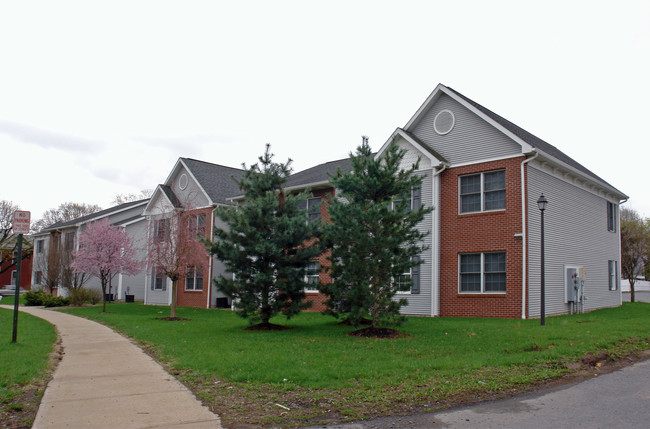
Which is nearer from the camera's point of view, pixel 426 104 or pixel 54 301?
pixel 426 104

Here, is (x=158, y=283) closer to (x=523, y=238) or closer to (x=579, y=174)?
(x=523, y=238)

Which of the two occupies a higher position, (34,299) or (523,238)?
(523,238)

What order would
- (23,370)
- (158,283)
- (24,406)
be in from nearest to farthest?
1. (24,406)
2. (23,370)
3. (158,283)

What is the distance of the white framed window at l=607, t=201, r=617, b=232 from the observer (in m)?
24.4

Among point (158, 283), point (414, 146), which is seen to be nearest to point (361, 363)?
point (414, 146)

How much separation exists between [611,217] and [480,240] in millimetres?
9928

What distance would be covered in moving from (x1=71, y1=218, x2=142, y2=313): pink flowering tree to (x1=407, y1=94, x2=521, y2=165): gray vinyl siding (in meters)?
14.4

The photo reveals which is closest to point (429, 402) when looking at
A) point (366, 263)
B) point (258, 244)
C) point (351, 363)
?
point (351, 363)

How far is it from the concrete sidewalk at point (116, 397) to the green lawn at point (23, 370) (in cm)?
21

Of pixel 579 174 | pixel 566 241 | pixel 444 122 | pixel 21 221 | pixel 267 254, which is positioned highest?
pixel 444 122

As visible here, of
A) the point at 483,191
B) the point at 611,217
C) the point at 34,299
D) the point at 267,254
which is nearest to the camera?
the point at 267,254

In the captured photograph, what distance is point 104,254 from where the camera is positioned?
2530 centimetres

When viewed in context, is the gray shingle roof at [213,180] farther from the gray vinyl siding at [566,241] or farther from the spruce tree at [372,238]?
the gray vinyl siding at [566,241]

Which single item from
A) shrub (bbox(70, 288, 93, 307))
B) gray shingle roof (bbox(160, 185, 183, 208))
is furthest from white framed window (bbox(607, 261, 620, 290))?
shrub (bbox(70, 288, 93, 307))
